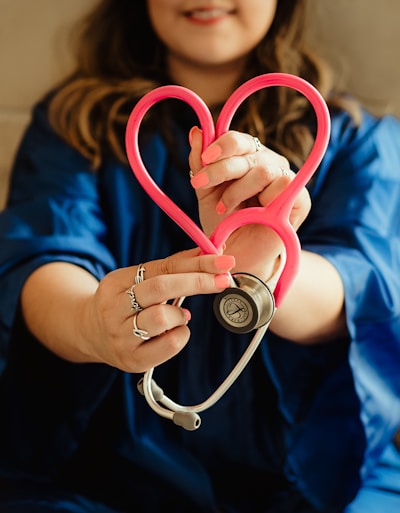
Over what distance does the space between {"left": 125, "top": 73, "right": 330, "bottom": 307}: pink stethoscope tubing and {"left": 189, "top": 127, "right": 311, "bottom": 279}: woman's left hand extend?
0.01 meters

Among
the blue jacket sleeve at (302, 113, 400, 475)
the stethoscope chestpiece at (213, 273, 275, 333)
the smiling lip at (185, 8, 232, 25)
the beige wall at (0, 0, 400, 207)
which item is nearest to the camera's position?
the stethoscope chestpiece at (213, 273, 275, 333)

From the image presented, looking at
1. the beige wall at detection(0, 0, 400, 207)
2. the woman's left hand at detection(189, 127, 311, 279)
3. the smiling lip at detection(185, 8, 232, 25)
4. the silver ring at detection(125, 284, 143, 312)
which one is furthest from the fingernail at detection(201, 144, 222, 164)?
the beige wall at detection(0, 0, 400, 207)

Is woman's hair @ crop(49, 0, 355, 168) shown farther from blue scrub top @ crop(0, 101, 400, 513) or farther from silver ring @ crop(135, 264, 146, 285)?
silver ring @ crop(135, 264, 146, 285)

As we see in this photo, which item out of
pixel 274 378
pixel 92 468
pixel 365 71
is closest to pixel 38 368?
pixel 92 468

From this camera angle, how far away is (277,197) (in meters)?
0.48

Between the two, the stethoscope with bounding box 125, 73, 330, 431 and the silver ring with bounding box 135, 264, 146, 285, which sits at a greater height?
the stethoscope with bounding box 125, 73, 330, 431

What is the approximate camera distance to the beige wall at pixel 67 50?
3.13 feet

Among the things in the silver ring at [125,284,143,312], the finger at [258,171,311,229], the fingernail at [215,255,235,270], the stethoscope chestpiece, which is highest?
the finger at [258,171,311,229]

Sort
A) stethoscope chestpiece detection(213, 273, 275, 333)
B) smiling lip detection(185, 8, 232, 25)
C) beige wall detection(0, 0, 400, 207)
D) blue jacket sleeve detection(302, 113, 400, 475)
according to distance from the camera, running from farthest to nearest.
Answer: beige wall detection(0, 0, 400, 207) → smiling lip detection(185, 8, 232, 25) → blue jacket sleeve detection(302, 113, 400, 475) → stethoscope chestpiece detection(213, 273, 275, 333)

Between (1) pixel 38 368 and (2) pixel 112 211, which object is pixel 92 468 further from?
(2) pixel 112 211

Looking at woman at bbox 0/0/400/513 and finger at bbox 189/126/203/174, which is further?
woman at bbox 0/0/400/513

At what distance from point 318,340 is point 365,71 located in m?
0.43

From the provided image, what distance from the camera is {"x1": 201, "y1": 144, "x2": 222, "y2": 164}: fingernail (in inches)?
18.6

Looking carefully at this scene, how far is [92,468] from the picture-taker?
0.81 m
